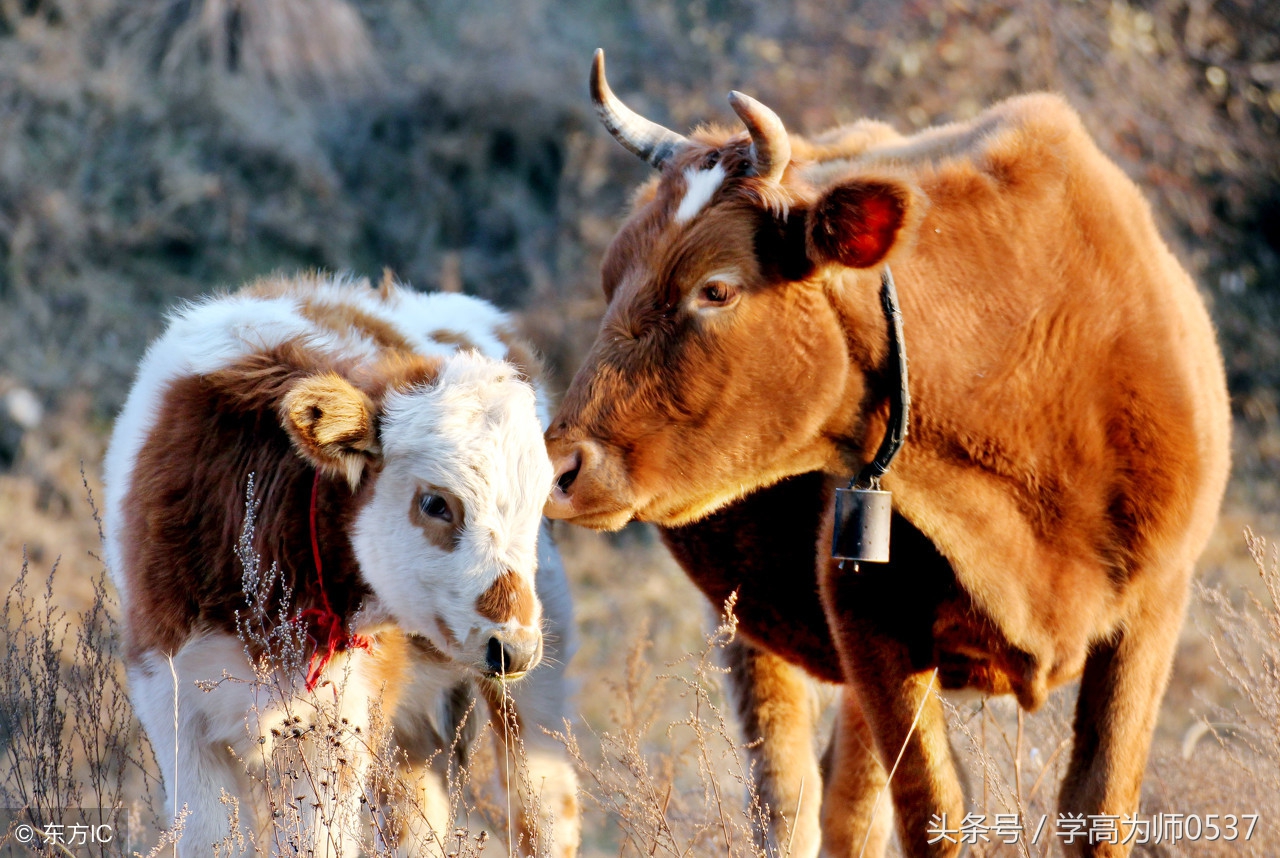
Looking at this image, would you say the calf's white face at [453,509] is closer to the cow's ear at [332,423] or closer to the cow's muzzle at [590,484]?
the cow's ear at [332,423]

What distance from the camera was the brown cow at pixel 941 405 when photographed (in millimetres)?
3268

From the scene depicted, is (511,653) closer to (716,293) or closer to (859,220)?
(716,293)

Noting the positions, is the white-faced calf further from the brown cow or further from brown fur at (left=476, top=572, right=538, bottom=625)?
the brown cow

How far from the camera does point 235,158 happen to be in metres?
10.6

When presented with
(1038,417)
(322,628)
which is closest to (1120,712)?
(1038,417)

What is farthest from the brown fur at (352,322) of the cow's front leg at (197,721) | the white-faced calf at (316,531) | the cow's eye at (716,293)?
the cow's eye at (716,293)

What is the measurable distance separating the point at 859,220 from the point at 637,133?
82 cm

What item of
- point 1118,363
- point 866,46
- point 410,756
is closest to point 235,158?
point 866,46

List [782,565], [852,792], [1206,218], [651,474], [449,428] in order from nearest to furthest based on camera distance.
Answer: [651,474], [449,428], [782,565], [852,792], [1206,218]

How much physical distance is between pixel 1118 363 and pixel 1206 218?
797cm

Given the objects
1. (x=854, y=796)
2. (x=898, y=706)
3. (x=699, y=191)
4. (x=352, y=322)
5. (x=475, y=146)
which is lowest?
(x=475, y=146)

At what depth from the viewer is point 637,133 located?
3637 millimetres

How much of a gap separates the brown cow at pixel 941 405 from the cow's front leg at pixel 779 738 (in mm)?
970

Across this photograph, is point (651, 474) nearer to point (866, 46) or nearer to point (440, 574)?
point (440, 574)
